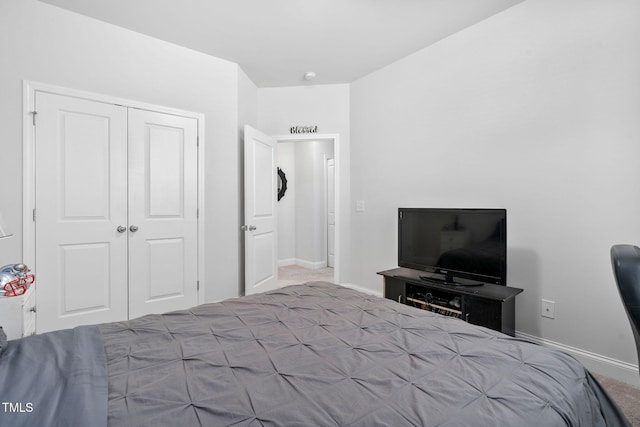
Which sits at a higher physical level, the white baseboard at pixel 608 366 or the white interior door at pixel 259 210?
the white interior door at pixel 259 210

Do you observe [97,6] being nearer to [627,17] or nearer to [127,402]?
[127,402]

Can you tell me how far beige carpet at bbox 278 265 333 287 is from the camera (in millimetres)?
4950

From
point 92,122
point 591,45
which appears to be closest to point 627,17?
point 591,45

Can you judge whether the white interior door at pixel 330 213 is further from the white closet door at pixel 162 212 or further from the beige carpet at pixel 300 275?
the white closet door at pixel 162 212

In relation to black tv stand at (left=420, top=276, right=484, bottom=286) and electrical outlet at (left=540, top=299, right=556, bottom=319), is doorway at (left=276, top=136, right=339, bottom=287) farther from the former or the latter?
electrical outlet at (left=540, top=299, right=556, bottom=319)

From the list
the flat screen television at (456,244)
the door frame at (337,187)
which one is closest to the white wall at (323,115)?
the door frame at (337,187)

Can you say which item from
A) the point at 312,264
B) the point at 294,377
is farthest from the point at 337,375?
the point at 312,264

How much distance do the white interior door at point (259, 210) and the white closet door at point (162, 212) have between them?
1.83 ft

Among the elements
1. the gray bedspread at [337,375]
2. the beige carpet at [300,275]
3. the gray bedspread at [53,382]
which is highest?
the gray bedspread at [53,382]

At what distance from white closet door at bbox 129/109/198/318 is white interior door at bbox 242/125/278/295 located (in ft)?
1.83

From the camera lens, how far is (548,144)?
243 centimetres

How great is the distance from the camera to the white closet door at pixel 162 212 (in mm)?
2961

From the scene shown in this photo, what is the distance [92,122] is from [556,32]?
3672 millimetres

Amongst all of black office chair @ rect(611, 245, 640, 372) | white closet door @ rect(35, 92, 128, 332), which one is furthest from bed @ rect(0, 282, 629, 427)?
white closet door @ rect(35, 92, 128, 332)
